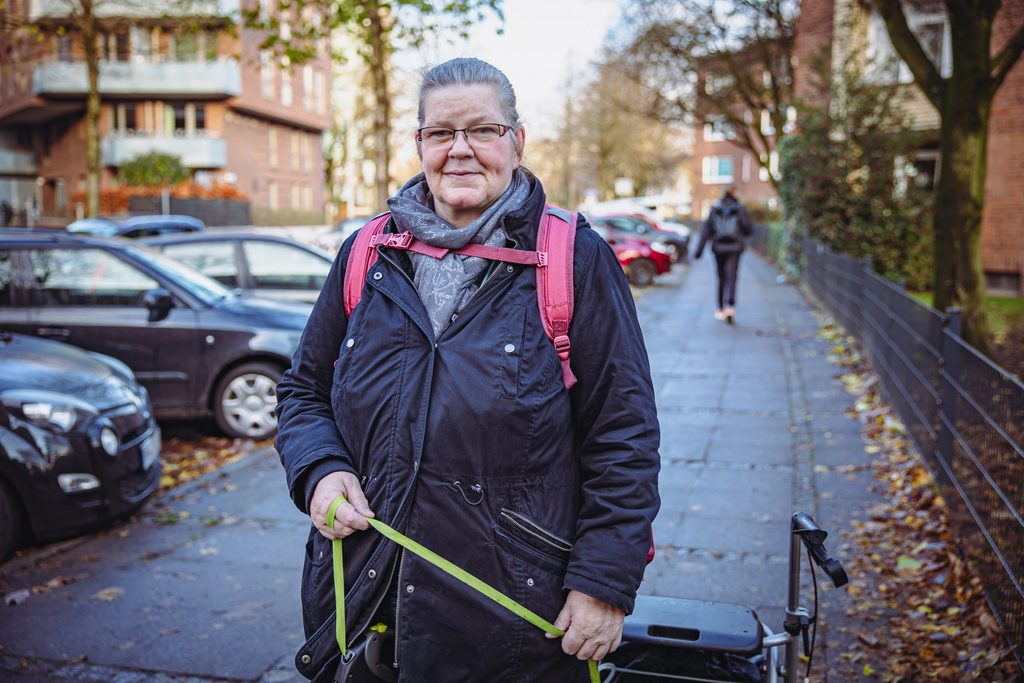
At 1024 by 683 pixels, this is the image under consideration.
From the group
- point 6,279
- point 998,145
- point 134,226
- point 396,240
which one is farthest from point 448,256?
point 998,145

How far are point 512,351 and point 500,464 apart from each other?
253mm

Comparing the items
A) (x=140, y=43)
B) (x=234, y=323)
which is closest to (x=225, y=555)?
(x=234, y=323)

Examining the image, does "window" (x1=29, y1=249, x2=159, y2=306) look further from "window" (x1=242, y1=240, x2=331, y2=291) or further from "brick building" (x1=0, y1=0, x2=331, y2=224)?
"brick building" (x1=0, y1=0, x2=331, y2=224)

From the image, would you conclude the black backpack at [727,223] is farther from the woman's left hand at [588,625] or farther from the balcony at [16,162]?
the balcony at [16,162]

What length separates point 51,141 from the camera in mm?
52125

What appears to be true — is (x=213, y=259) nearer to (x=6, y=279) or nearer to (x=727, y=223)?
(x=6, y=279)

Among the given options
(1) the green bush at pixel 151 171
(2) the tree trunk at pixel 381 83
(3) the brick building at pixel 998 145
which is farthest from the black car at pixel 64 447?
(1) the green bush at pixel 151 171

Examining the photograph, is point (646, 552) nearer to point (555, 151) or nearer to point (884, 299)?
point (884, 299)

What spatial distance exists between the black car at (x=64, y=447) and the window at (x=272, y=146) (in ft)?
160

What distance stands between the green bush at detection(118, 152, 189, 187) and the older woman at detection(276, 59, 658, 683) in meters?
45.4

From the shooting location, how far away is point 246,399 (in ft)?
27.4

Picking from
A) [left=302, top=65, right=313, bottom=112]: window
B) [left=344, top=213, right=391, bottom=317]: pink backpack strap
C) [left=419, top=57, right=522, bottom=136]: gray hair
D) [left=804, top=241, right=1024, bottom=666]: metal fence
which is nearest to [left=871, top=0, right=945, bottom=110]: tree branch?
[left=804, top=241, right=1024, bottom=666]: metal fence

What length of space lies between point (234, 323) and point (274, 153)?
4770 cm

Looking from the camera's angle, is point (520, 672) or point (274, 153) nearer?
point (520, 672)
